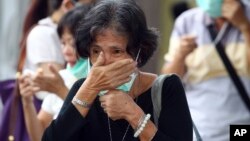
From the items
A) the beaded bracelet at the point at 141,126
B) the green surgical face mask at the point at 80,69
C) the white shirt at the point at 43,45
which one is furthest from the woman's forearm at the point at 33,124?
the beaded bracelet at the point at 141,126

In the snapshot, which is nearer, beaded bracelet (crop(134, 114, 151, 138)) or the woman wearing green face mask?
beaded bracelet (crop(134, 114, 151, 138))

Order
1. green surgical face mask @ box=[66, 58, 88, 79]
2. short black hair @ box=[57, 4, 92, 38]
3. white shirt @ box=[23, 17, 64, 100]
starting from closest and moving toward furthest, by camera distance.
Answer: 1. green surgical face mask @ box=[66, 58, 88, 79]
2. short black hair @ box=[57, 4, 92, 38]
3. white shirt @ box=[23, 17, 64, 100]

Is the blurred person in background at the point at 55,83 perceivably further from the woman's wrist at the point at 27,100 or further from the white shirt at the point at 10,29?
the white shirt at the point at 10,29

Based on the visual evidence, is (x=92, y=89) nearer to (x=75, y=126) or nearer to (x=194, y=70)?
(x=75, y=126)

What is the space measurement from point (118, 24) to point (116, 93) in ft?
1.11

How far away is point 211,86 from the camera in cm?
590

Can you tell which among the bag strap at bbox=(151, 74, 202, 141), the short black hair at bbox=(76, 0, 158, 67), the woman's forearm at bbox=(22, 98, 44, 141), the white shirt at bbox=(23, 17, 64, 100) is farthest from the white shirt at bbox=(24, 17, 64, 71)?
the bag strap at bbox=(151, 74, 202, 141)

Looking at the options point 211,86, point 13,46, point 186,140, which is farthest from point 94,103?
point 13,46

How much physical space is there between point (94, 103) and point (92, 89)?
158 mm

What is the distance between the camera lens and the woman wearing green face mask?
5840 mm

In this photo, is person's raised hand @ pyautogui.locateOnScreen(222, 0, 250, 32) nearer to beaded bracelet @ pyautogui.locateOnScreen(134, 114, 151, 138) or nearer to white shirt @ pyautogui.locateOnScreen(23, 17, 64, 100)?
white shirt @ pyautogui.locateOnScreen(23, 17, 64, 100)

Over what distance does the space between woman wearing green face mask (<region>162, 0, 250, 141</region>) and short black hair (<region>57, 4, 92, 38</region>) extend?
2.35ft

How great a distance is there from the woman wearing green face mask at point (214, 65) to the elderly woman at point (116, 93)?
4.65 ft

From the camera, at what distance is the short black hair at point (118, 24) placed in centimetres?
441
